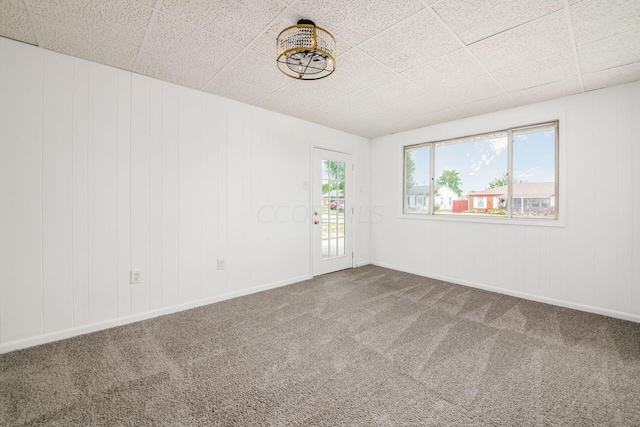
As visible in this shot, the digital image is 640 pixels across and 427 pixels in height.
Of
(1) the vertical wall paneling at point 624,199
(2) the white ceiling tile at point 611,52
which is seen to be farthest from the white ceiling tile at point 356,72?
(1) the vertical wall paneling at point 624,199

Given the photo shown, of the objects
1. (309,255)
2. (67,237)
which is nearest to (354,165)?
(309,255)

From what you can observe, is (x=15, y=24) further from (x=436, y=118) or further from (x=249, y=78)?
(x=436, y=118)

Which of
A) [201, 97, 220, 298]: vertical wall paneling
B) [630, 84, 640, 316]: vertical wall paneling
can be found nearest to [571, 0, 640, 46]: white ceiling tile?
[630, 84, 640, 316]: vertical wall paneling

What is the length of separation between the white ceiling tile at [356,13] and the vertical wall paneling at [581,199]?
2.75m

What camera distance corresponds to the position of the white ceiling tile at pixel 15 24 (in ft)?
6.03

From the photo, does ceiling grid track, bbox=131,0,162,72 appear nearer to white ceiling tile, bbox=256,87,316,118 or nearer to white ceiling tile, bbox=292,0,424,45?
white ceiling tile, bbox=292,0,424,45

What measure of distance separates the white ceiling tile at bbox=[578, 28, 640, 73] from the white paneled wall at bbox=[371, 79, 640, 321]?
72 cm

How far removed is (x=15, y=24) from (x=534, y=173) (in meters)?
5.43

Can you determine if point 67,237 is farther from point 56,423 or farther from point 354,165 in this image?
point 354,165

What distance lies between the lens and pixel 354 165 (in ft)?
16.4

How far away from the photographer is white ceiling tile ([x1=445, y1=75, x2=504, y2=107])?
9.34 feet

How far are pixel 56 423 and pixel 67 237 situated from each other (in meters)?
1.57

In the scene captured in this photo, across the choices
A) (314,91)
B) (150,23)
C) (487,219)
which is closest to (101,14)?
(150,23)

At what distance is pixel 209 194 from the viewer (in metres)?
3.25
